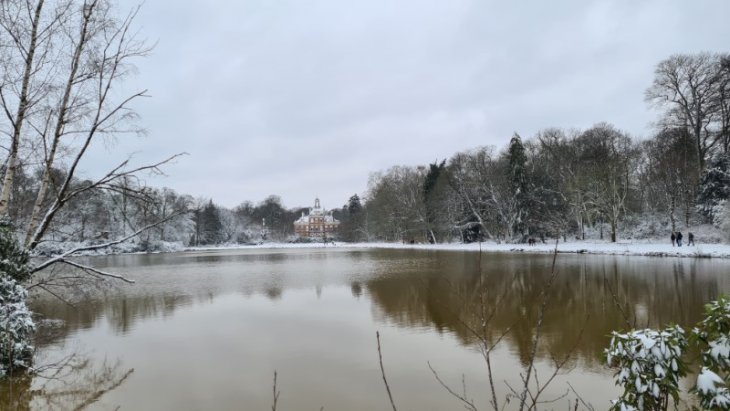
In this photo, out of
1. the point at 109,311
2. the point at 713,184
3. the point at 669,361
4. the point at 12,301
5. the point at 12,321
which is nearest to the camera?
the point at 669,361

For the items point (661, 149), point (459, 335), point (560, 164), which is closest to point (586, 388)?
point (459, 335)

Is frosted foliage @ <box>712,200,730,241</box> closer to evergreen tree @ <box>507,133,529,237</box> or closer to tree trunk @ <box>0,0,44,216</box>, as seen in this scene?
evergreen tree @ <box>507,133,529,237</box>

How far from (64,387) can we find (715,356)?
8.00m

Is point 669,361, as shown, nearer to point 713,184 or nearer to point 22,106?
point 22,106

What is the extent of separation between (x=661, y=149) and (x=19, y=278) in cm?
4265

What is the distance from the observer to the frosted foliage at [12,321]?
605cm

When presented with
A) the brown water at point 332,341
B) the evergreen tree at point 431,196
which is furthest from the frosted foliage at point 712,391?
the evergreen tree at point 431,196

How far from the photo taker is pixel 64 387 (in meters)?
6.71

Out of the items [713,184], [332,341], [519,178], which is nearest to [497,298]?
[332,341]

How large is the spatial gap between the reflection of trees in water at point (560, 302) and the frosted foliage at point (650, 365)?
2589 mm

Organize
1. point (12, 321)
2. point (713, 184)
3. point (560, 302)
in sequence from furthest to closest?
point (713, 184) → point (560, 302) → point (12, 321)

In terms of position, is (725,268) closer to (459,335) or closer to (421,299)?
(421,299)

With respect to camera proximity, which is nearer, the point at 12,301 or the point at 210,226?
the point at 12,301

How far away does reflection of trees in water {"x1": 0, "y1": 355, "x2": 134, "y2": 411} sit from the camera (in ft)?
19.7
